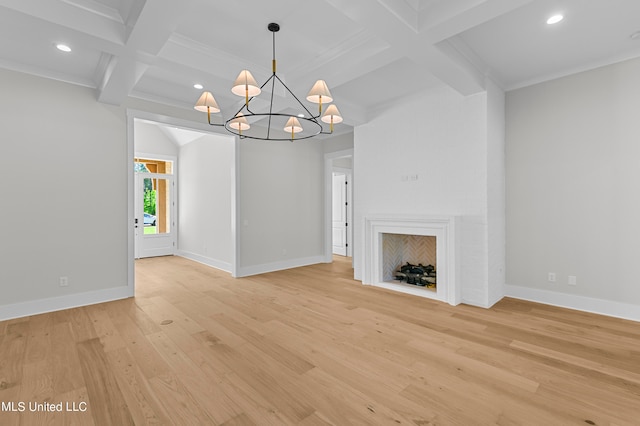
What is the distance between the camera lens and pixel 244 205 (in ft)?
19.2

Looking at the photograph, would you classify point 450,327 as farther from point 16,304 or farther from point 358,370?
point 16,304

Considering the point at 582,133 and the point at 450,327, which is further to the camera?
the point at 582,133

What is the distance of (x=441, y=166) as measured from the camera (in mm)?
4332

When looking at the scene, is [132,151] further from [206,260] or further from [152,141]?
[152,141]

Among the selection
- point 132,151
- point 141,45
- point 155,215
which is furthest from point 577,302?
point 155,215

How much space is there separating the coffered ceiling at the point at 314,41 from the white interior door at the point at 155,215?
4351mm

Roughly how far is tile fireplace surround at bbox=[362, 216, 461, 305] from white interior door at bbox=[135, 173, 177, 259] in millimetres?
5909

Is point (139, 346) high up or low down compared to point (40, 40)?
down

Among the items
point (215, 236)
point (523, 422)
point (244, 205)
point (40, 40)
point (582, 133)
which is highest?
point (40, 40)

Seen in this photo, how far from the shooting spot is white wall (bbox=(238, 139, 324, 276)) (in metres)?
5.90

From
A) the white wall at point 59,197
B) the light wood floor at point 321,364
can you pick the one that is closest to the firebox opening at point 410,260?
the light wood floor at point 321,364

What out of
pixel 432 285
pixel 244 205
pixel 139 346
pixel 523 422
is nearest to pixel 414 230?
pixel 432 285

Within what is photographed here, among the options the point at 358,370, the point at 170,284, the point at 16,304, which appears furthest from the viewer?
the point at 170,284

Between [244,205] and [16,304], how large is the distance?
11.1ft
